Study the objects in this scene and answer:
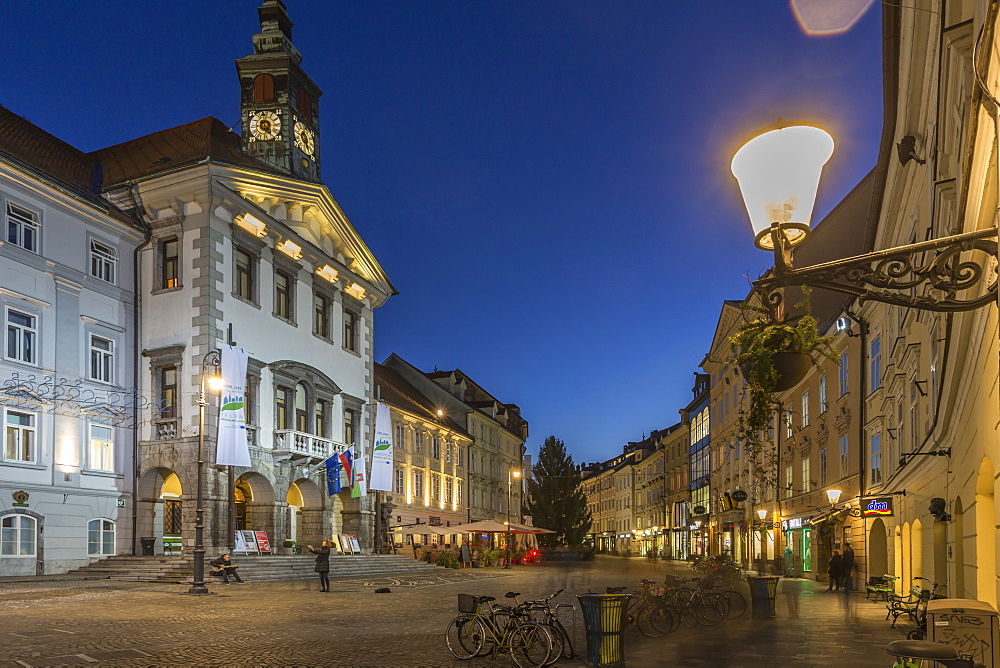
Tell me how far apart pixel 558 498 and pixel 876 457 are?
50926mm

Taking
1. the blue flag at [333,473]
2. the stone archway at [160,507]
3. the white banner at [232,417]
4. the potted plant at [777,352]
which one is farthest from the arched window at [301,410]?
the potted plant at [777,352]

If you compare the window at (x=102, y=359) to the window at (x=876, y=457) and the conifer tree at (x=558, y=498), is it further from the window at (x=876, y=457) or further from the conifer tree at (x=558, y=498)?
the conifer tree at (x=558, y=498)

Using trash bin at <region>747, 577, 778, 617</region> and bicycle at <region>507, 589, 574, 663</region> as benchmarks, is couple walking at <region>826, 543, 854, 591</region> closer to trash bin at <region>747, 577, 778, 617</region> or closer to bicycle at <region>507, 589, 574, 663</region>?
trash bin at <region>747, 577, 778, 617</region>

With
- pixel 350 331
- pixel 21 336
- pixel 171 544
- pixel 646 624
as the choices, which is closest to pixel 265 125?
pixel 350 331

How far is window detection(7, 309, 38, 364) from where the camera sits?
2614 centimetres

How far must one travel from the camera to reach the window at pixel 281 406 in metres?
35.4

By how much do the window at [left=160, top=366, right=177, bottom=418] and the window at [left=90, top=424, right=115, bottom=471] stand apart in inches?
76.7

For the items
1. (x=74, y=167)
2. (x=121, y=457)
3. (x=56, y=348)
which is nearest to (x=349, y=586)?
(x=121, y=457)

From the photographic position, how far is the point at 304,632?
607 inches

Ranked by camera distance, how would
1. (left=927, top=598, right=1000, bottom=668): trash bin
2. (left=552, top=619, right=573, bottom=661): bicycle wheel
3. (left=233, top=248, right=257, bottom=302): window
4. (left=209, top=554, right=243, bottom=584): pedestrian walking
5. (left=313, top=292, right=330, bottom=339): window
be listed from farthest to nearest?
(left=313, top=292, right=330, bottom=339): window → (left=233, top=248, right=257, bottom=302): window → (left=209, top=554, right=243, bottom=584): pedestrian walking → (left=552, top=619, right=573, bottom=661): bicycle wheel → (left=927, top=598, right=1000, bottom=668): trash bin

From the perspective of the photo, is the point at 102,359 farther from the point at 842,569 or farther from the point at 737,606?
the point at 842,569

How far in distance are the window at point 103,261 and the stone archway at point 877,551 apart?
1061 inches

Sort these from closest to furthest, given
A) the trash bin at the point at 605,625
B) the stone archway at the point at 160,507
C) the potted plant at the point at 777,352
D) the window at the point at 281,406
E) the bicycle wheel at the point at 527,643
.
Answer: the potted plant at the point at 777,352
the trash bin at the point at 605,625
the bicycle wheel at the point at 527,643
the stone archway at the point at 160,507
the window at the point at 281,406

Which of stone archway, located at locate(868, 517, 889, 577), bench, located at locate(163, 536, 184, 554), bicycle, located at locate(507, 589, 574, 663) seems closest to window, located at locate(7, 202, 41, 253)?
bench, located at locate(163, 536, 184, 554)
